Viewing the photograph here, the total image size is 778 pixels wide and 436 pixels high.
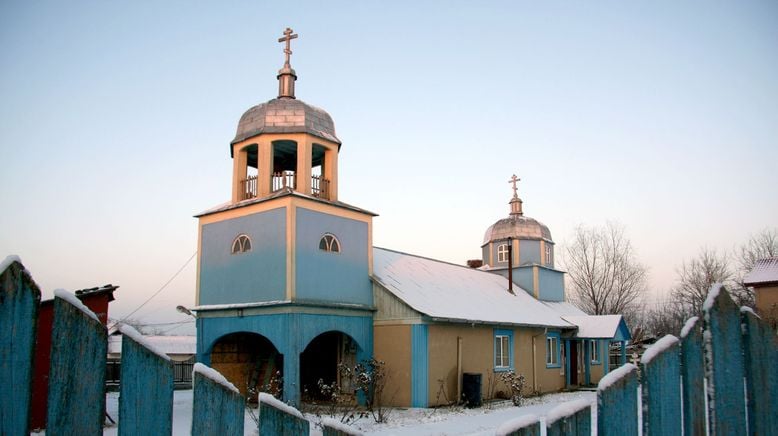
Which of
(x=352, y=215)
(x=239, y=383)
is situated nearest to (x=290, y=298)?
(x=352, y=215)

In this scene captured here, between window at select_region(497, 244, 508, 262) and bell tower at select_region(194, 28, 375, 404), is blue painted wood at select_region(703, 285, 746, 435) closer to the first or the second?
bell tower at select_region(194, 28, 375, 404)

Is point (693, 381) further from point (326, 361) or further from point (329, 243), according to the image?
point (326, 361)

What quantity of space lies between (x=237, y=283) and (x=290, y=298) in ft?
7.85

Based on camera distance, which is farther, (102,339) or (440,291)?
(440,291)

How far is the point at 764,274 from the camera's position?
36.3m

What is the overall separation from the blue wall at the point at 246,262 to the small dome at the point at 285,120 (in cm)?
263

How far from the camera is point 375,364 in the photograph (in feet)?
64.3

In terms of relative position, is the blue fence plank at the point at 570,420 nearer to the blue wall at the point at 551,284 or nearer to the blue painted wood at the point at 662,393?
the blue painted wood at the point at 662,393

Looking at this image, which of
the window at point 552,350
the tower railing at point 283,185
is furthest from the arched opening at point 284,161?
the window at point 552,350

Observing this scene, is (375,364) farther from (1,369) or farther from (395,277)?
(1,369)

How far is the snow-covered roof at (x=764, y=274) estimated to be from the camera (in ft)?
117

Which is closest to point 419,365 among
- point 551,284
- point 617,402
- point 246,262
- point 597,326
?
point 246,262

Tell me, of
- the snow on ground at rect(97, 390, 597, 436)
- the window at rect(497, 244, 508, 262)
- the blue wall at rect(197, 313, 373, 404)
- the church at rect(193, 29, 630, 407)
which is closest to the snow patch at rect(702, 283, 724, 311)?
the snow on ground at rect(97, 390, 597, 436)

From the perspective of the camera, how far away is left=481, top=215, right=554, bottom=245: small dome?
1346 inches
